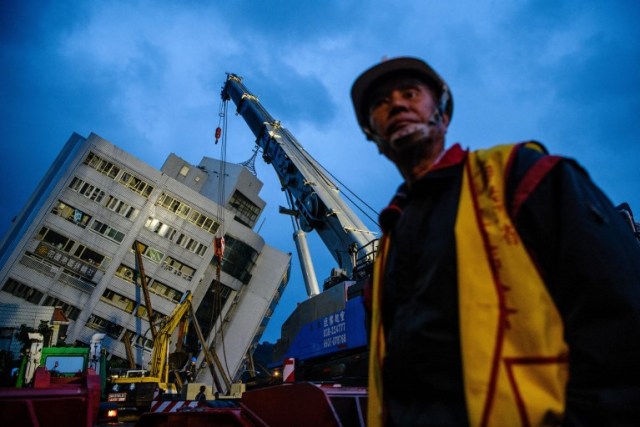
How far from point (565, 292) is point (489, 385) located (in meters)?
0.32

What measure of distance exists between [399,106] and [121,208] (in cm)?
3721

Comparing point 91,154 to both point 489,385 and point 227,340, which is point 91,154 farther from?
point 489,385

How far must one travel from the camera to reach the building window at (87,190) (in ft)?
105

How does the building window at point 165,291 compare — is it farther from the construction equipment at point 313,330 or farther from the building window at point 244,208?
the construction equipment at point 313,330

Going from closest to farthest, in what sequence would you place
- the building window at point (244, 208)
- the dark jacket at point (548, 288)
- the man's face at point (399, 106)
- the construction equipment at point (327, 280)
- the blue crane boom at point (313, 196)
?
the dark jacket at point (548, 288) → the man's face at point (399, 106) → the construction equipment at point (327, 280) → the blue crane boom at point (313, 196) → the building window at point (244, 208)

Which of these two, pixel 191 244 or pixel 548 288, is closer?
pixel 548 288

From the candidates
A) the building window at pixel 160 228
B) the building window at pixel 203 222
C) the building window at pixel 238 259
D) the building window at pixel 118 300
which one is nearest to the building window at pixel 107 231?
the building window at pixel 160 228

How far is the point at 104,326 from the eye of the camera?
1190 inches

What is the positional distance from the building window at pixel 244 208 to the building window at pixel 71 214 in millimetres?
15976

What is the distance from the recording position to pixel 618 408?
2.51ft

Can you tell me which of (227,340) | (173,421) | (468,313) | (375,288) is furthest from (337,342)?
(227,340)

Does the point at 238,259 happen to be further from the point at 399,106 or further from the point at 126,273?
the point at 399,106

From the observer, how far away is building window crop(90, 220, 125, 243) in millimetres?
32156

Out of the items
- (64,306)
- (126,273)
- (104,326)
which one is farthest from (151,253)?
(64,306)
